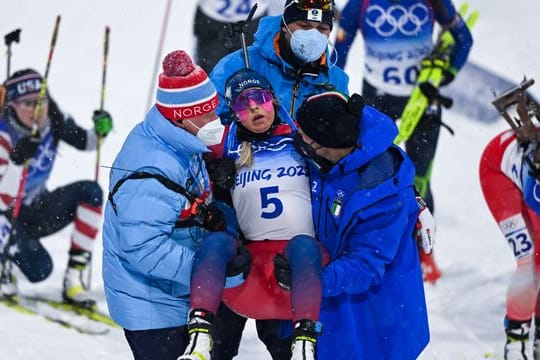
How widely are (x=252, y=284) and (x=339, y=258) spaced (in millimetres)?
352

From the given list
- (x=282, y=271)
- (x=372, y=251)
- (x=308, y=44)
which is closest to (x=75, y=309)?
(x=308, y=44)

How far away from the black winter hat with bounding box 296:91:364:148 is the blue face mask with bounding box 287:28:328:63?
97 centimetres

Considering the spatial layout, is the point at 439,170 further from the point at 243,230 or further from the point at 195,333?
the point at 195,333

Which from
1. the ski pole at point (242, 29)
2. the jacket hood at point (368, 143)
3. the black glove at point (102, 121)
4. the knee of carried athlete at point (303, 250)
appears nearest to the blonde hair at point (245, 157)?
the jacket hood at point (368, 143)

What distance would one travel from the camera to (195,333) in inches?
150

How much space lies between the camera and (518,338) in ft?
19.8

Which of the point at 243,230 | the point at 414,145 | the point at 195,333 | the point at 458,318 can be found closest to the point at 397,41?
the point at 414,145

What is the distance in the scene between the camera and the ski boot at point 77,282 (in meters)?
7.16

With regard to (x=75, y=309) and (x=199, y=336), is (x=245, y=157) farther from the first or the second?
(x=75, y=309)

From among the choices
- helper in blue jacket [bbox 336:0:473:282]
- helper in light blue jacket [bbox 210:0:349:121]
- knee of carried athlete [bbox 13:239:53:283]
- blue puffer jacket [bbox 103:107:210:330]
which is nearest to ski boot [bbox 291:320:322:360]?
blue puffer jacket [bbox 103:107:210:330]

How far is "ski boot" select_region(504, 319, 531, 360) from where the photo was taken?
19.8ft

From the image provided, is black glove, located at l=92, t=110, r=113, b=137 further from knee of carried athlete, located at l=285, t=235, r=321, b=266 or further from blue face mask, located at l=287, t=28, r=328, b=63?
knee of carried athlete, located at l=285, t=235, r=321, b=266

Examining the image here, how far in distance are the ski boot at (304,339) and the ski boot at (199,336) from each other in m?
0.31

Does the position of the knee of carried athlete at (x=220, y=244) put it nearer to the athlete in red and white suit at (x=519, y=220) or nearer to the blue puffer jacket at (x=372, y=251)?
the blue puffer jacket at (x=372, y=251)
